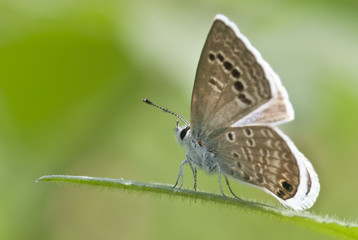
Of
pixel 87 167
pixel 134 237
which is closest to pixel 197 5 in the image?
pixel 87 167

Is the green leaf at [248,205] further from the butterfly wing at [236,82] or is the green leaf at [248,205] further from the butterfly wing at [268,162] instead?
the butterfly wing at [236,82]

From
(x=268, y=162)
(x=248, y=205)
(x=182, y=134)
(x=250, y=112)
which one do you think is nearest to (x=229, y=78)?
(x=250, y=112)

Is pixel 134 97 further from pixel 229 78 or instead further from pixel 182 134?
pixel 229 78

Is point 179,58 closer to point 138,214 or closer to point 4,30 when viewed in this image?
point 4,30

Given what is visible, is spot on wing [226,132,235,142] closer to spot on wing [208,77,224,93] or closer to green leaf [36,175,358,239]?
spot on wing [208,77,224,93]

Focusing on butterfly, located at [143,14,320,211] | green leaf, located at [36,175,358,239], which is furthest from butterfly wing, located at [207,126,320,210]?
green leaf, located at [36,175,358,239]

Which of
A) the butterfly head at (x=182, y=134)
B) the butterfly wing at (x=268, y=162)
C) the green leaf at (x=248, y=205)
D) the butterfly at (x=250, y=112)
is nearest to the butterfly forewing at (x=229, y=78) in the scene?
the butterfly at (x=250, y=112)
